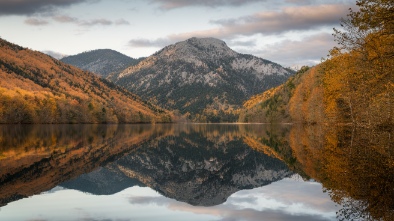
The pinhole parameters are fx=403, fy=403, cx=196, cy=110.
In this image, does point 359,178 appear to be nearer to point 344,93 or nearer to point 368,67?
point 368,67

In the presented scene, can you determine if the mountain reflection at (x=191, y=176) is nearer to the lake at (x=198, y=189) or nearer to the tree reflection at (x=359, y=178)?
the lake at (x=198, y=189)

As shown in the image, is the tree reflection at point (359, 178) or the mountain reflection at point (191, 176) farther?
the mountain reflection at point (191, 176)

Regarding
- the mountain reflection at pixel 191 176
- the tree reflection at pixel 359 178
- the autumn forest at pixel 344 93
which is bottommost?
the mountain reflection at pixel 191 176

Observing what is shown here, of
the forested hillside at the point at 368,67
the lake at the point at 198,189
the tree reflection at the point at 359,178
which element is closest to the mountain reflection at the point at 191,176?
the lake at the point at 198,189

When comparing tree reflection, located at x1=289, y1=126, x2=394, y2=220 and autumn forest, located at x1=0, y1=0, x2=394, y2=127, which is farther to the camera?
autumn forest, located at x1=0, y1=0, x2=394, y2=127

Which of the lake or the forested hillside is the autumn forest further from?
the lake

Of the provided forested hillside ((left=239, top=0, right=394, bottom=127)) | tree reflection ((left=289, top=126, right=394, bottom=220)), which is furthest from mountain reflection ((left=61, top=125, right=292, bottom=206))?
forested hillside ((left=239, top=0, right=394, bottom=127))

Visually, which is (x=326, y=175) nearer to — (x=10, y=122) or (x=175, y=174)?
(x=175, y=174)

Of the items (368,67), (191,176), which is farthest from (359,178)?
(368,67)

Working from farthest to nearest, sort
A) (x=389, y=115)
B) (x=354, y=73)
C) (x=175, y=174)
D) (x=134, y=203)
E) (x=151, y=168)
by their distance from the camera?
(x=389, y=115), (x=354, y=73), (x=151, y=168), (x=175, y=174), (x=134, y=203)

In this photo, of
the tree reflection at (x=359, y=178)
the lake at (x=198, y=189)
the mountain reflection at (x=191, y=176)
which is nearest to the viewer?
the tree reflection at (x=359, y=178)

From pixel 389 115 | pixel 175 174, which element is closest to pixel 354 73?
pixel 389 115

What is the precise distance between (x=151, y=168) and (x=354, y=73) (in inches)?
1069

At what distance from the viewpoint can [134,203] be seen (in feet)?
50.8
